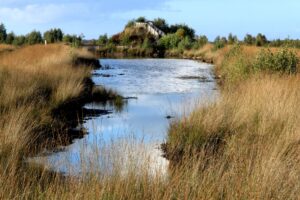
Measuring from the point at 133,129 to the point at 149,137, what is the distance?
80 cm

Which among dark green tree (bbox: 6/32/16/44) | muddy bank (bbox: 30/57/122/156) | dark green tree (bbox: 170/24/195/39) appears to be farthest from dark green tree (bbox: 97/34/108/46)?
muddy bank (bbox: 30/57/122/156)

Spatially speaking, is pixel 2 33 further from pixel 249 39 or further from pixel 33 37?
pixel 249 39

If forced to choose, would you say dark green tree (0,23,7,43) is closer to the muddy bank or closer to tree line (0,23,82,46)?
tree line (0,23,82,46)

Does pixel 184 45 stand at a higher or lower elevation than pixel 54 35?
lower

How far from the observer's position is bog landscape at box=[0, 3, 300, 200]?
157 inches

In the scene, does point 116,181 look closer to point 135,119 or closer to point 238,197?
point 238,197

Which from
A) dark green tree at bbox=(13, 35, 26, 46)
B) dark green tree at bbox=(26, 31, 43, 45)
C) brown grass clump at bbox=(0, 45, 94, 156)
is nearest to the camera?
brown grass clump at bbox=(0, 45, 94, 156)

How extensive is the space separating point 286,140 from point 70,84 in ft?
26.0

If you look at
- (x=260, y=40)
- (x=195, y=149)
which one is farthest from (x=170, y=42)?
(x=195, y=149)

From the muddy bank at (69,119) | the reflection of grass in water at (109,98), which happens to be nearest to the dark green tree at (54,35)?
the reflection of grass in water at (109,98)

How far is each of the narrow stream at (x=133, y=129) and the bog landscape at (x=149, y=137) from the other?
0.03 meters

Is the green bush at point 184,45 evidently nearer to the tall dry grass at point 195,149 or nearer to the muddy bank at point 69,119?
the muddy bank at point 69,119

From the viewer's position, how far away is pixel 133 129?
30.6 feet

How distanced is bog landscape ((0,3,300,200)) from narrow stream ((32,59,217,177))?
0.09 feet
